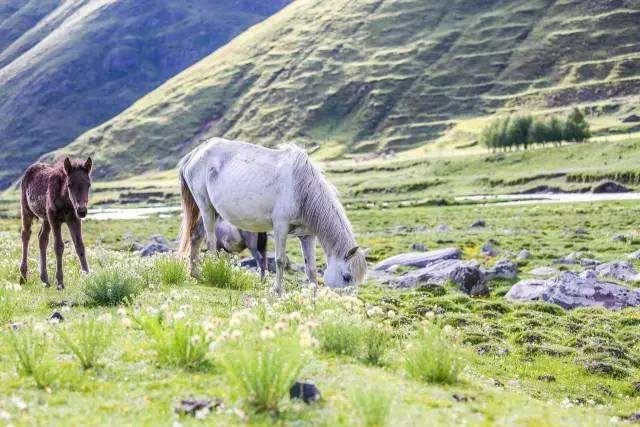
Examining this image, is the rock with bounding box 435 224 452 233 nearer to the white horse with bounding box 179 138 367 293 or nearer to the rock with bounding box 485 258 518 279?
the rock with bounding box 485 258 518 279

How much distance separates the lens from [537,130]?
13800cm

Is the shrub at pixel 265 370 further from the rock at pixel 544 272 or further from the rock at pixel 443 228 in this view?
the rock at pixel 443 228

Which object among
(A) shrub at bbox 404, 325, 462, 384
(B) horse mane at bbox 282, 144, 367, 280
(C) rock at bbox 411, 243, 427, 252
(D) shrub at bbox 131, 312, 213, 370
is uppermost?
(B) horse mane at bbox 282, 144, 367, 280

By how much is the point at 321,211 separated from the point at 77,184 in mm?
5297

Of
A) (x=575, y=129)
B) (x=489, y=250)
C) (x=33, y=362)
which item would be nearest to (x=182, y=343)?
(x=33, y=362)

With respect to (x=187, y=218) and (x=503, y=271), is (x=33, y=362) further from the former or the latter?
(x=503, y=271)

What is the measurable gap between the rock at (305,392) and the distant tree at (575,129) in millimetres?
136765

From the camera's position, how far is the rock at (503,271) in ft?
96.0

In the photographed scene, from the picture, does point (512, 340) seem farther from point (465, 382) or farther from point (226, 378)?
point (226, 378)

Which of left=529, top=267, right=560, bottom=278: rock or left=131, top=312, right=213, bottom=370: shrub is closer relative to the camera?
left=131, top=312, right=213, bottom=370: shrub

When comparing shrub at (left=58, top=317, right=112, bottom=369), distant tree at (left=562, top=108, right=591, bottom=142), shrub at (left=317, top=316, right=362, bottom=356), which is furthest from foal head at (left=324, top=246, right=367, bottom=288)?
distant tree at (left=562, top=108, right=591, bottom=142)

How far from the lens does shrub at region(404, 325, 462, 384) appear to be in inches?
396

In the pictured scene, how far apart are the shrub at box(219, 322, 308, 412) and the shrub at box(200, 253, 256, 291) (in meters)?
10.3

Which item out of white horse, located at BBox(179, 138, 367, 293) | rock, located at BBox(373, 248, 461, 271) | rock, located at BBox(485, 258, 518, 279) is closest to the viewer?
white horse, located at BBox(179, 138, 367, 293)
